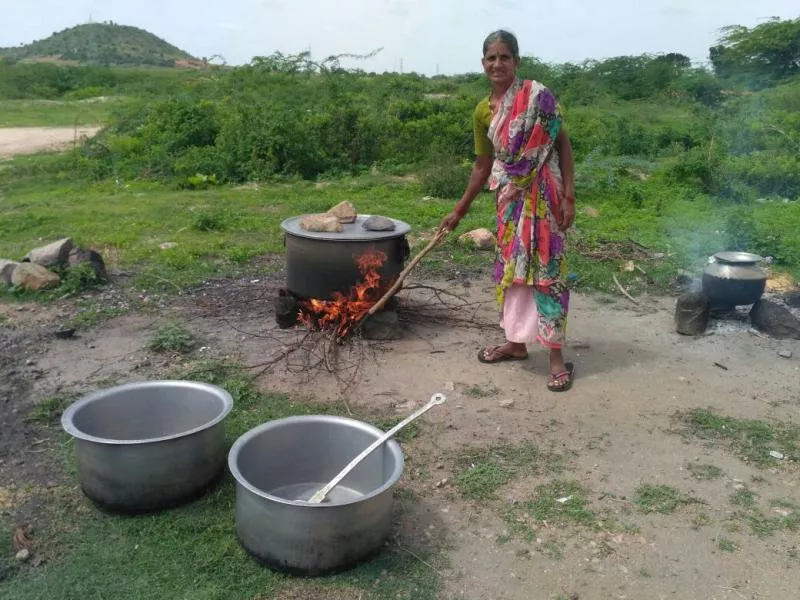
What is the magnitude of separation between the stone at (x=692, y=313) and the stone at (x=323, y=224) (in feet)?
8.02

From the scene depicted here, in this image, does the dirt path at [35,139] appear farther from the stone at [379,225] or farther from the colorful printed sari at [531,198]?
the colorful printed sari at [531,198]

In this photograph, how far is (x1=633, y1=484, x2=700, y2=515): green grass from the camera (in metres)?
3.13

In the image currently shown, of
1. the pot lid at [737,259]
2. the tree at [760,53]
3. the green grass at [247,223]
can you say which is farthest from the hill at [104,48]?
the pot lid at [737,259]

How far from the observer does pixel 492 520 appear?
3045 mm

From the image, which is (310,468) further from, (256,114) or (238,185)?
(256,114)

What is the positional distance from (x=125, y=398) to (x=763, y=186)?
9.40m

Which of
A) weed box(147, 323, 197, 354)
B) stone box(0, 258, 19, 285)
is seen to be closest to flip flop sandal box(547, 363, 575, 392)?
weed box(147, 323, 197, 354)

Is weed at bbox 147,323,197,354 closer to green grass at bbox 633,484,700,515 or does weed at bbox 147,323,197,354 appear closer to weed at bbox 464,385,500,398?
weed at bbox 464,385,500,398

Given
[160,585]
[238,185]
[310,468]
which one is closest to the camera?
[160,585]

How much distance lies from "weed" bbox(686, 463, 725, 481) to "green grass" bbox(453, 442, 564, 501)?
603mm

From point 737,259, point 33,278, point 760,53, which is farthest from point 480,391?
point 760,53

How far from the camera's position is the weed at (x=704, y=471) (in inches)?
133

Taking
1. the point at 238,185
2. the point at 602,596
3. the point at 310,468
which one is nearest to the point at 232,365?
the point at 310,468

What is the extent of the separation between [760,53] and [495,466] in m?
20.8
